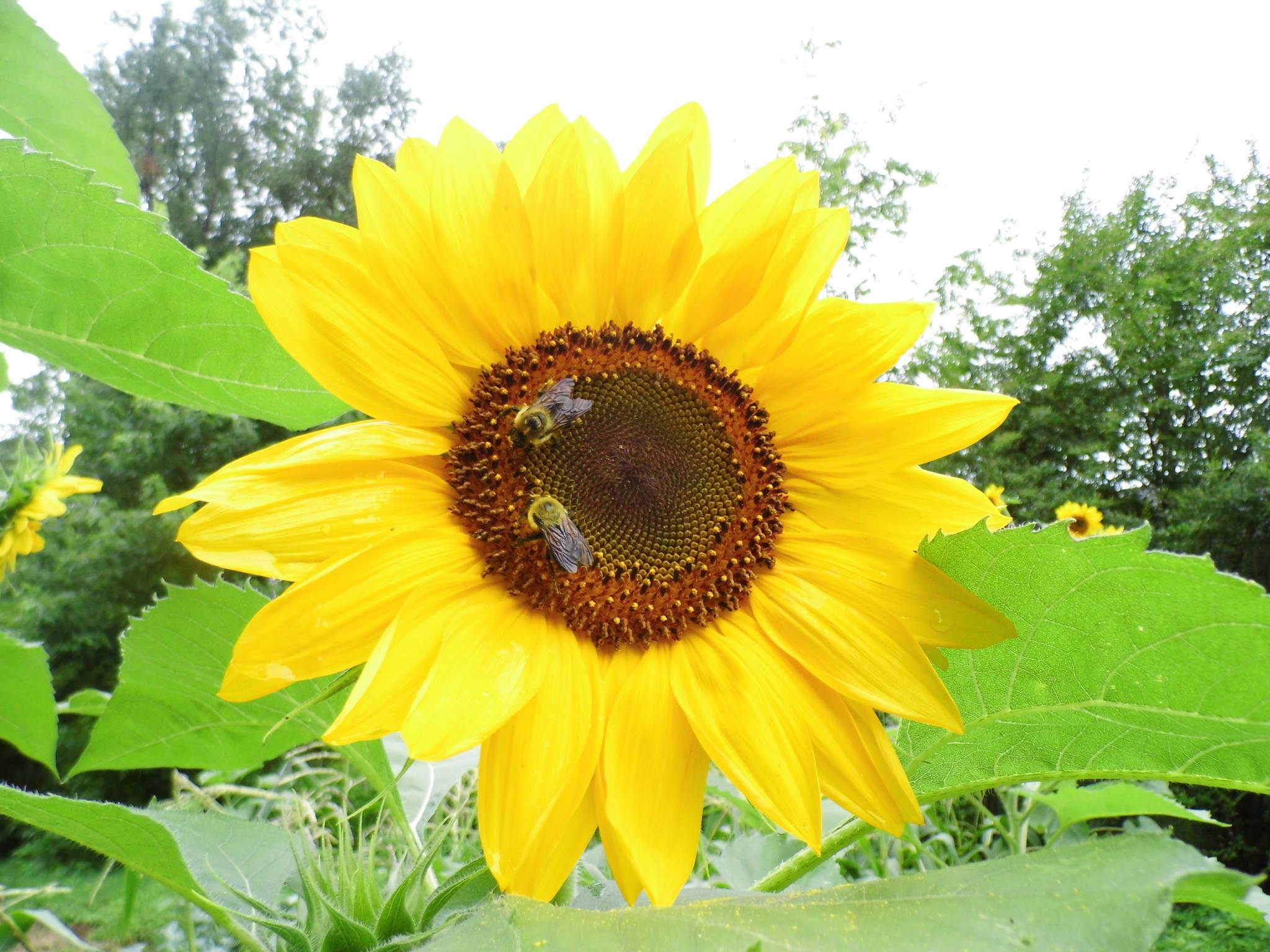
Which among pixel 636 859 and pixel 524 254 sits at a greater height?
pixel 524 254

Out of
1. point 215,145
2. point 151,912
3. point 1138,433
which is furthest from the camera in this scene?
point 215,145

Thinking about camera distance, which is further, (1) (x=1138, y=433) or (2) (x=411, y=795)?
(1) (x=1138, y=433)

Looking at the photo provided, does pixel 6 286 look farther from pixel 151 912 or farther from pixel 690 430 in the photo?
pixel 151 912

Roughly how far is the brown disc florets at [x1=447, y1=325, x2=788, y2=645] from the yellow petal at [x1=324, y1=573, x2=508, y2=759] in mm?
30

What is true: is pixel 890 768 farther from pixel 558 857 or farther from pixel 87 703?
pixel 87 703

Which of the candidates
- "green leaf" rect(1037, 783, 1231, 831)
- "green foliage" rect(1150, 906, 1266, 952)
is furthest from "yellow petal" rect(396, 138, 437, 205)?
"green foliage" rect(1150, 906, 1266, 952)

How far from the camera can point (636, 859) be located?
51 centimetres

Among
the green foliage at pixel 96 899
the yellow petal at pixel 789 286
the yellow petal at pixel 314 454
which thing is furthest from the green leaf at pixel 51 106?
the green foliage at pixel 96 899

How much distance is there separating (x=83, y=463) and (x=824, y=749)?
8.38 meters

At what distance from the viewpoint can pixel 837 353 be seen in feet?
2.29

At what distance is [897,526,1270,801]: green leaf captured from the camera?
19.5 inches

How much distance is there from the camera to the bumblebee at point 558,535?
0.67m

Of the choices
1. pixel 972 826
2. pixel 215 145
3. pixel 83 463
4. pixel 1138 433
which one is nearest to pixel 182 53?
pixel 215 145

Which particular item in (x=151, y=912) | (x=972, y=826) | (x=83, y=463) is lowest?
(x=151, y=912)
